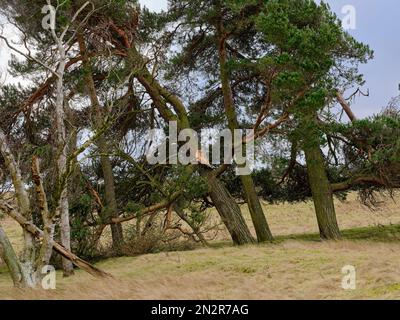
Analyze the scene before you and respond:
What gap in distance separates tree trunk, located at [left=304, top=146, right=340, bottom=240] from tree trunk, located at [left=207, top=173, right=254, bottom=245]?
242 cm

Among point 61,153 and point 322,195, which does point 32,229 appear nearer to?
point 61,153

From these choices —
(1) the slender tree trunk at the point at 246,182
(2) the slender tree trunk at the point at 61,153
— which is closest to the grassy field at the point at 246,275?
(2) the slender tree trunk at the point at 61,153

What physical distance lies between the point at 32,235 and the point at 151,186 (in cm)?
794

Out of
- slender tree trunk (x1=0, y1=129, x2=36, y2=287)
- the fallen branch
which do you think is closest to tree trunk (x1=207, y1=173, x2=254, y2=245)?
the fallen branch

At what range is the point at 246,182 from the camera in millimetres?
18891

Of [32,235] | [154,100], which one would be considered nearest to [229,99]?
[154,100]

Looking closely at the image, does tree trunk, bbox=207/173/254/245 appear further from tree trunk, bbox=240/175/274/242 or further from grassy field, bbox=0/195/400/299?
grassy field, bbox=0/195/400/299

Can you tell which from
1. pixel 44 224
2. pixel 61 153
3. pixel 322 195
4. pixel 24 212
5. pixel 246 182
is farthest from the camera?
pixel 246 182

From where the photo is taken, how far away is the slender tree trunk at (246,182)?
734 inches

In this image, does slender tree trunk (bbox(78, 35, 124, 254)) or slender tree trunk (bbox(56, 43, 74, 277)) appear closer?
slender tree trunk (bbox(56, 43, 74, 277))

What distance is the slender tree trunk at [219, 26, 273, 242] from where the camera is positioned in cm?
1866

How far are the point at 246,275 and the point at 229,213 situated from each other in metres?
7.00

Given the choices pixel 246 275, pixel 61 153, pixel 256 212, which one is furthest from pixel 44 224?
pixel 256 212
